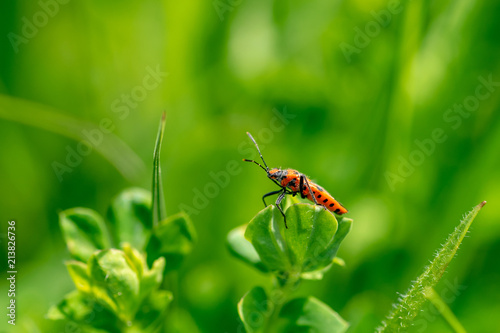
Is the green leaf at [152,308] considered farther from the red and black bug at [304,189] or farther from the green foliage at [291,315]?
the red and black bug at [304,189]

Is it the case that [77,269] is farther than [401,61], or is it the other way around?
[401,61]

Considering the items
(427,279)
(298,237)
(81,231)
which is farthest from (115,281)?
(427,279)

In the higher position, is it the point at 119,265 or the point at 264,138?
the point at 264,138

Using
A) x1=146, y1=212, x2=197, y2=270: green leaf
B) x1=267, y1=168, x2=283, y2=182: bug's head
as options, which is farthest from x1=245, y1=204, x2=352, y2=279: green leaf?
x1=267, y1=168, x2=283, y2=182: bug's head

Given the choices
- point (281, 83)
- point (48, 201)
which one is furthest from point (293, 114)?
point (48, 201)

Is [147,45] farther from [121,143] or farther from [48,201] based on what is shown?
[48,201]

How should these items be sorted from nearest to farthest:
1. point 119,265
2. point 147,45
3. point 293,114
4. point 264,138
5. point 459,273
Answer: point 119,265, point 459,273, point 264,138, point 293,114, point 147,45

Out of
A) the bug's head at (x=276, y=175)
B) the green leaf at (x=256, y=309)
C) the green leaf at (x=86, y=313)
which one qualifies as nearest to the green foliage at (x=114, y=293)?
the green leaf at (x=86, y=313)
